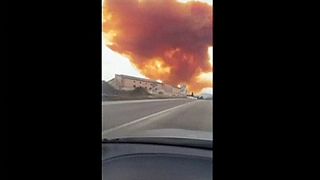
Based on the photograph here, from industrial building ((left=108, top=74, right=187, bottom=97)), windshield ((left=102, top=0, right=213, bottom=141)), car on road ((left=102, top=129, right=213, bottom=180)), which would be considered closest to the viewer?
windshield ((left=102, top=0, right=213, bottom=141))

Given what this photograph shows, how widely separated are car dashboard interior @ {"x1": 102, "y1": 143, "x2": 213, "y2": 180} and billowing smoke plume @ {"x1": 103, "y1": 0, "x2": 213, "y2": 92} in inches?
20.1

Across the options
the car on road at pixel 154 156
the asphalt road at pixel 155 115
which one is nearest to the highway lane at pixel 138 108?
the asphalt road at pixel 155 115

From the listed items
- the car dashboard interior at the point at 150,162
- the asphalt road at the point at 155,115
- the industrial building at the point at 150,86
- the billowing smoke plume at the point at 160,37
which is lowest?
the car dashboard interior at the point at 150,162

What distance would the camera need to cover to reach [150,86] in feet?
6.70

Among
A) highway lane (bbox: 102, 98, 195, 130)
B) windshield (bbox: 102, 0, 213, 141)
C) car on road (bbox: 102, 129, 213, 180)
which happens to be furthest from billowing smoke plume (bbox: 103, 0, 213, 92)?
car on road (bbox: 102, 129, 213, 180)

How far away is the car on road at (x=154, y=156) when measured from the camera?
7.29 feet

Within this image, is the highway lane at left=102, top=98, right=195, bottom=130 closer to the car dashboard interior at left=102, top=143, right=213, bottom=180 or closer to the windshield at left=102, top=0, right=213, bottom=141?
the windshield at left=102, top=0, right=213, bottom=141

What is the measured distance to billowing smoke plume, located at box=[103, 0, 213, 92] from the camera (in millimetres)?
1835

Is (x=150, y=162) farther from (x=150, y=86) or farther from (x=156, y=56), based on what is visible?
(x=156, y=56)

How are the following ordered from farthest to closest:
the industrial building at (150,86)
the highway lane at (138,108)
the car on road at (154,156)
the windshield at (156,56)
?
the car on road at (154,156)
the highway lane at (138,108)
the industrial building at (150,86)
the windshield at (156,56)

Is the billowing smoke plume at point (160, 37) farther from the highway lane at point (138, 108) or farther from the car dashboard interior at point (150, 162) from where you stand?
the car dashboard interior at point (150, 162)
